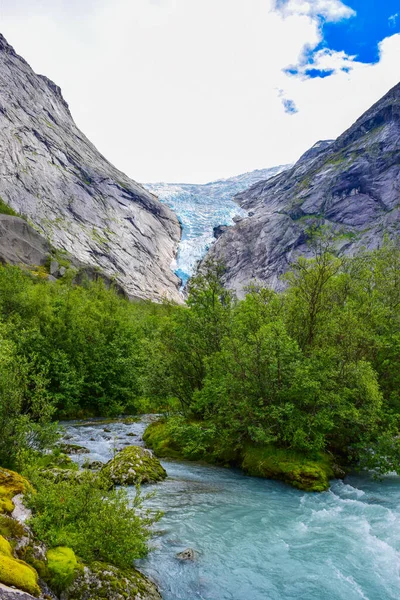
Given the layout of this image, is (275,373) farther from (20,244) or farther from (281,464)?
(20,244)

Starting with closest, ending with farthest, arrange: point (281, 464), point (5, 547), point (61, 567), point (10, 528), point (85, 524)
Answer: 1. point (5, 547)
2. point (61, 567)
3. point (10, 528)
4. point (85, 524)
5. point (281, 464)

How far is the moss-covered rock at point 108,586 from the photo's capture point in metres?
7.69

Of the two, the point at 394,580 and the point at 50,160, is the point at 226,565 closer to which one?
the point at 394,580

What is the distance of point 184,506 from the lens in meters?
15.4

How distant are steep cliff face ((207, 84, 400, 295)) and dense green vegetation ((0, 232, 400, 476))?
112 m

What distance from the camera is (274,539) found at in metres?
12.9

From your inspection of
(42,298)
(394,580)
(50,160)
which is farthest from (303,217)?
(394,580)

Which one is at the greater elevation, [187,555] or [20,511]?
[20,511]

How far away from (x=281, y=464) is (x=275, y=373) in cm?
421

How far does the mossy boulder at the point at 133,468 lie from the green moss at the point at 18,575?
32.2 feet

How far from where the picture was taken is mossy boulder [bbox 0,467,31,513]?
855cm

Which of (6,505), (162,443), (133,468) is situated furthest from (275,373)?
(6,505)

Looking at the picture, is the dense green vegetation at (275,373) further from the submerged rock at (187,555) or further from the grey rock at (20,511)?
the submerged rock at (187,555)

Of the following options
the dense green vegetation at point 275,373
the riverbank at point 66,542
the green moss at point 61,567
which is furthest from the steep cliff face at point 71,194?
the green moss at point 61,567
